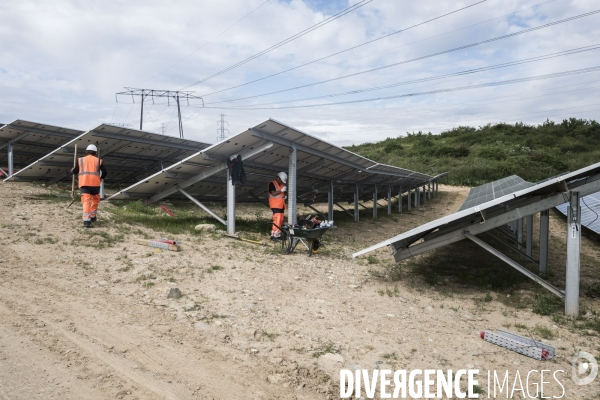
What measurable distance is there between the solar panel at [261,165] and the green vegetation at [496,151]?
23233mm

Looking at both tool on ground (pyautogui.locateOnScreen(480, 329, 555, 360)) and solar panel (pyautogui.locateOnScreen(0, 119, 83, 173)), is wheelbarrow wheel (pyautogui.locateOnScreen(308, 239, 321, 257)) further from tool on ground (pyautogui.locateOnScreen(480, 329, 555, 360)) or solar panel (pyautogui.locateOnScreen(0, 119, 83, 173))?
solar panel (pyautogui.locateOnScreen(0, 119, 83, 173))

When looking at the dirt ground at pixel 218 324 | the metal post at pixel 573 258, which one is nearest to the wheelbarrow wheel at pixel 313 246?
the dirt ground at pixel 218 324

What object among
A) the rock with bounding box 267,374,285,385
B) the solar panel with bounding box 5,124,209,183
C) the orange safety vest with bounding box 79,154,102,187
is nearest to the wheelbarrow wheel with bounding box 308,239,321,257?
the orange safety vest with bounding box 79,154,102,187

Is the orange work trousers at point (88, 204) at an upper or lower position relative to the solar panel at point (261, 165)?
lower

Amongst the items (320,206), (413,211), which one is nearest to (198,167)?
(320,206)

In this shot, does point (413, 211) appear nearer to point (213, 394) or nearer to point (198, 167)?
point (198, 167)

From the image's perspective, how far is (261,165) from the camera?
10336mm

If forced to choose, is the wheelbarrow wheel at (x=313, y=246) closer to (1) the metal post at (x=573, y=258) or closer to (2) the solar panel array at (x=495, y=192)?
(2) the solar panel array at (x=495, y=192)

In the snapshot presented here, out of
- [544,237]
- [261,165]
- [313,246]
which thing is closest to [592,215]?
[544,237]

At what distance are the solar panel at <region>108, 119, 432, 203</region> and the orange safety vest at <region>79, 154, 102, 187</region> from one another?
130cm

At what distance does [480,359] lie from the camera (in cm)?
423

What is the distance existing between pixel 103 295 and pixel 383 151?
42.7 meters

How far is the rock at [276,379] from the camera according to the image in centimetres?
360

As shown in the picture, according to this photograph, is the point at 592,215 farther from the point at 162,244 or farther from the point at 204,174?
the point at 162,244
